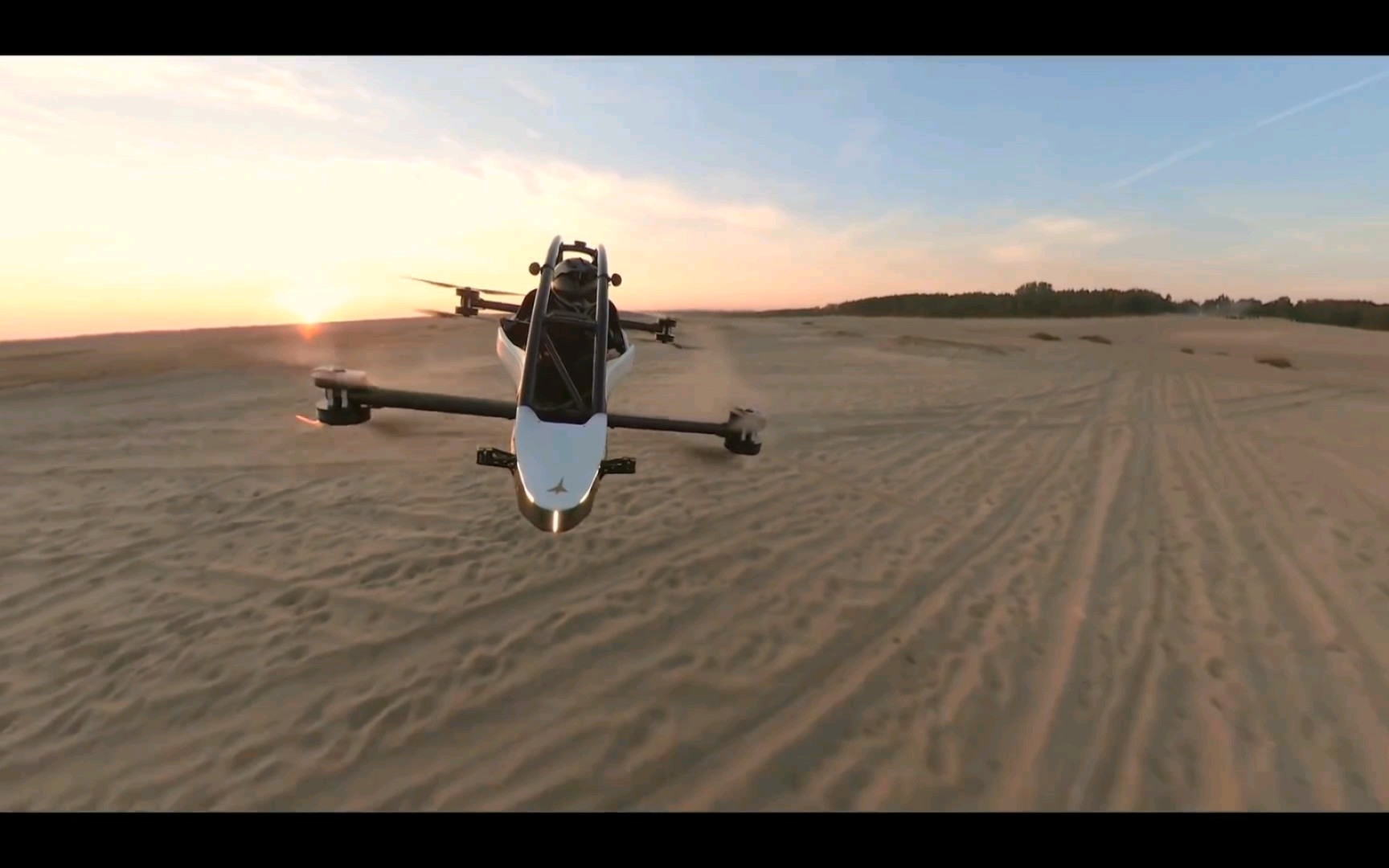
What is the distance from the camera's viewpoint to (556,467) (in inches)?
229

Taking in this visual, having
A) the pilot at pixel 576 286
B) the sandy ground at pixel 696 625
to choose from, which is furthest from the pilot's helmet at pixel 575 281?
the sandy ground at pixel 696 625

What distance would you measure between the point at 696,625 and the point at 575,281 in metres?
6.01

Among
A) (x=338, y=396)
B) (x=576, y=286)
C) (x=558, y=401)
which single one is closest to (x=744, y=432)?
(x=558, y=401)

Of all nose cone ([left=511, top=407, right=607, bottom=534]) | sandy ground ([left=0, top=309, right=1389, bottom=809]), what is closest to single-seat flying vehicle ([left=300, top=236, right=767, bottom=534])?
nose cone ([left=511, top=407, right=607, bottom=534])

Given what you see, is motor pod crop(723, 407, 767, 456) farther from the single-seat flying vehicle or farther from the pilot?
the pilot

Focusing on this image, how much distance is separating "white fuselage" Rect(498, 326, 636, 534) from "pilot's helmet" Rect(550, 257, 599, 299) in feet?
8.90

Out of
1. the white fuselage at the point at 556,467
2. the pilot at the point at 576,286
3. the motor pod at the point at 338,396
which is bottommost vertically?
the white fuselage at the point at 556,467

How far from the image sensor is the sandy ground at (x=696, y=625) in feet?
13.2

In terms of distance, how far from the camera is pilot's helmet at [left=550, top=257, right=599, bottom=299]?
8750mm

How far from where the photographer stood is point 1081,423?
47.9ft

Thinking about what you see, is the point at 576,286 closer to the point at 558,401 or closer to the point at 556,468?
the point at 558,401

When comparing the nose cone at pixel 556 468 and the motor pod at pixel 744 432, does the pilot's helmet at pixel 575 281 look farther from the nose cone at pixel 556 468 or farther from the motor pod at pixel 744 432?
the motor pod at pixel 744 432
